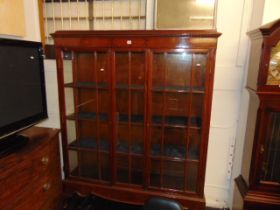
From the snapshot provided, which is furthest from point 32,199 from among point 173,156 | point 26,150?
point 173,156

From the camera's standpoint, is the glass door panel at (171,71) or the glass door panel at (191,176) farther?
the glass door panel at (191,176)

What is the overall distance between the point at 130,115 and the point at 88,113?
48 centimetres

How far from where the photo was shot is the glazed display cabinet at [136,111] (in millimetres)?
1889

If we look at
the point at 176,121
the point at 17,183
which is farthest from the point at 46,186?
the point at 176,121

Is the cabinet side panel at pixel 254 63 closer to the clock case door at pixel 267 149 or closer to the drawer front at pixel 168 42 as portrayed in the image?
the clock case door at pixel 267 149

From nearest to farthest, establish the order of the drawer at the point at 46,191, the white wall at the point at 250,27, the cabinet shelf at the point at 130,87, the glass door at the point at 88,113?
the white wall at the point at 250,27, the drawer at the point at 46,191, the cabinet shelf at the point at 130,87, the glass door at the point at 88,113

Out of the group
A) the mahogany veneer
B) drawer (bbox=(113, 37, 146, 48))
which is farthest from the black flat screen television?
drawer (bbox=(113, 37, 146, 48))

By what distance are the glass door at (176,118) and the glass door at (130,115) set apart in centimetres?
12

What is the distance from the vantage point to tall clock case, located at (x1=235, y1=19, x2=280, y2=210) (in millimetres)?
1627

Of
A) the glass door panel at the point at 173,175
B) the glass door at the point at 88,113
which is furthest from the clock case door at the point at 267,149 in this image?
the glass door at the point at 88,113

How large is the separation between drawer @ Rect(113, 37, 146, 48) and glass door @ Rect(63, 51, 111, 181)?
19 cm

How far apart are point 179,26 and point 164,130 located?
100cm

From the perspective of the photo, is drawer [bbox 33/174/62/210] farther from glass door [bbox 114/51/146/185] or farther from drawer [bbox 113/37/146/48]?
drawer [bbox 113/37/146/48]

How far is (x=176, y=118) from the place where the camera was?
2100mm
